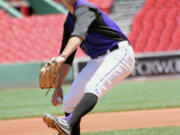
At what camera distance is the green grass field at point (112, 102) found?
850cm

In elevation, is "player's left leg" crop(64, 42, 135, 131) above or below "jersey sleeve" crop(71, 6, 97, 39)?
below

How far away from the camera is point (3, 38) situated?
18.2 meters

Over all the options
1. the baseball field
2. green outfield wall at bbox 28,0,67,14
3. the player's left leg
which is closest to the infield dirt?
the baseball field

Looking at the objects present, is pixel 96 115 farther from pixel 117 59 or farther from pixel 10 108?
pixel 117 59

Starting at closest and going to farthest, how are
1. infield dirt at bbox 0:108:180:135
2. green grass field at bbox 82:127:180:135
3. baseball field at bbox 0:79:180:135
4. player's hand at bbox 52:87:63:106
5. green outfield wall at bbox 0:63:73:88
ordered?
1. player's hand at bbox 52:87:63:106
2. green grass field at bbox 82:127:180:135
3. baseball field at bbox 0:79:180:135
4. infield dirt at bbox 0:108:180:135
5. green outfield wall at bbox 0:63:73:88

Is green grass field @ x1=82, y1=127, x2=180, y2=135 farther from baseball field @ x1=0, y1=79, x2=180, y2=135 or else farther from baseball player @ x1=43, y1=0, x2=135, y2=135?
baseball player @ x1=43, y1=0, x2=135, y2=135

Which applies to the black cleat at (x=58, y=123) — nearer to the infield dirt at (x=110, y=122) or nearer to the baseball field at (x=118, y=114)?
the baseball field at (x=118, y=114)

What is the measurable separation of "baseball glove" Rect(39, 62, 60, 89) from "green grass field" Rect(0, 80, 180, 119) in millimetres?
4597

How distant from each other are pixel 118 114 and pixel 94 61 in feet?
12.6

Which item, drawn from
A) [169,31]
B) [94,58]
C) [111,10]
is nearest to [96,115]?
[94,58]

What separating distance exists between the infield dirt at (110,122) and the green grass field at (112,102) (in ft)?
2.29

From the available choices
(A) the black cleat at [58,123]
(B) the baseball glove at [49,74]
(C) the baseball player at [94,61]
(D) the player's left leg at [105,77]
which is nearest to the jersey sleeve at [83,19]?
(C) the baseball player at [94,61]

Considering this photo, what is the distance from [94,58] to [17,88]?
1086 centimetres

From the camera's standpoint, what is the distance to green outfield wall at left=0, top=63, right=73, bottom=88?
14.3 m
